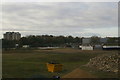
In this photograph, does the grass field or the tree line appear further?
the tree line

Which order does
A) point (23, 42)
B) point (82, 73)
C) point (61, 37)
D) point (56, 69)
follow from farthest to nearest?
1. point (61, 37)
2. point (23, 42)
3. point (56, 69)
4. point (82, 73)

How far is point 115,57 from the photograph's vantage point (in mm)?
23438

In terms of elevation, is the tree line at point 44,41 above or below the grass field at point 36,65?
above

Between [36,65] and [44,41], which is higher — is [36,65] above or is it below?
below

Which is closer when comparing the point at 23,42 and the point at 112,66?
the point at 112,66

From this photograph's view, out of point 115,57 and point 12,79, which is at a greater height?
point 115,57

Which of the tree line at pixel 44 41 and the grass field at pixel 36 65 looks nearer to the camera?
the grass field at pixel 36 65

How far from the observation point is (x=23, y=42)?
114 meters

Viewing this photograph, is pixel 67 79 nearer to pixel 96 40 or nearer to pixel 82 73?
pixel 82 73

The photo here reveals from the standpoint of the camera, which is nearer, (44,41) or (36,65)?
(36,65)

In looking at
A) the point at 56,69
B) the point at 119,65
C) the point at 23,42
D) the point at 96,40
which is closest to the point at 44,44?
the point at 23,42

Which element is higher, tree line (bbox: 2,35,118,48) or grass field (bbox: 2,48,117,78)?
tree line (bbox: 2,35,118,48)

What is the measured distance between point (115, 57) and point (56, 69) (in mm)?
7543

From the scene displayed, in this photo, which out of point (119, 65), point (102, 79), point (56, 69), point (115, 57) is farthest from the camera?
point (56, 69)
